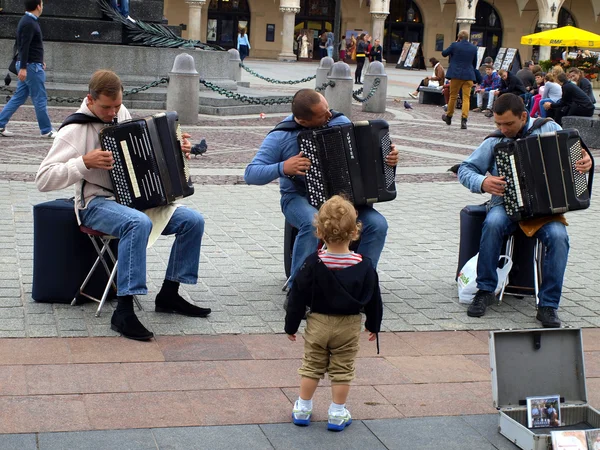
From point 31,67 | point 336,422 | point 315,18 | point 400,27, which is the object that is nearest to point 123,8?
point 31,67

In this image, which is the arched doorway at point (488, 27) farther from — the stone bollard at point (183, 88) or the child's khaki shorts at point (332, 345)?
the child's khaki shorts at point (332, 345)

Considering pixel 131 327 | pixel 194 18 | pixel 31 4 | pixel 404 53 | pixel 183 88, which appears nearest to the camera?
pixel 131 327

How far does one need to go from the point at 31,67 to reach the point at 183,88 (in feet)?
10.9

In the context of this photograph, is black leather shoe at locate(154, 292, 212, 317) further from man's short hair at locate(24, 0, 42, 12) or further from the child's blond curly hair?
man's short hair at locate(24, 0, 42, 12)

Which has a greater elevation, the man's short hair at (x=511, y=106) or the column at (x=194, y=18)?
the column at (x=194, y=18)

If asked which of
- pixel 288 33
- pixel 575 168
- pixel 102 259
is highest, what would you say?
pixel 288 33

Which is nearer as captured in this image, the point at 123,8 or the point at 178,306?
the point at 178,306

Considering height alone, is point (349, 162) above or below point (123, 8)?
below

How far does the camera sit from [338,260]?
4398 mm

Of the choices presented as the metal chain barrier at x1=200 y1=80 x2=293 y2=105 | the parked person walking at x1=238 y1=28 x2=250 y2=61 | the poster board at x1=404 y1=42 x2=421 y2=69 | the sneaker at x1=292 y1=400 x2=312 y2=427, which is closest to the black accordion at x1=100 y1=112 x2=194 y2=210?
the sneaker at x1=292 y1=400 x2=312 y2=427

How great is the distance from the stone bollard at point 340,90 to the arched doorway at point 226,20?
3308 centimetres

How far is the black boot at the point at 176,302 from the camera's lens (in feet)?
19.5

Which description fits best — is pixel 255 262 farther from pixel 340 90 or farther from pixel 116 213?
pixel 340 90

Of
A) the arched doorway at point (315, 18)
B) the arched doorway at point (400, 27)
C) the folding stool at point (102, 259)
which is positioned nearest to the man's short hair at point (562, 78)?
the folding stool at point (102, 259)
